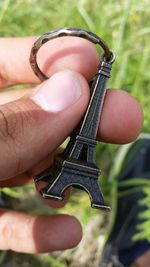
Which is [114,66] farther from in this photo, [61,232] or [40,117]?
[40,117]

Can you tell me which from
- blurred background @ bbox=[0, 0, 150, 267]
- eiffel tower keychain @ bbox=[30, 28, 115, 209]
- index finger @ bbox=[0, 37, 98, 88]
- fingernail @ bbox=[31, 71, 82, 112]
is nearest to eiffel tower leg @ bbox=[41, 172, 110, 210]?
eiffel tower keychain @ bbox=[30, 28, 115, 209]

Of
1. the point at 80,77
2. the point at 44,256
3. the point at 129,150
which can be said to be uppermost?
the point at 80,77

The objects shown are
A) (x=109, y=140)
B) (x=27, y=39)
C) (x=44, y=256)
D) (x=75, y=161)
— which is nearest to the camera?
(x=75, y=161)

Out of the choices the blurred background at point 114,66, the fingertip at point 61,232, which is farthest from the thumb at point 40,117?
the blurred background at point 114,66

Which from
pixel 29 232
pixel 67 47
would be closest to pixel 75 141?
pixel 67 47

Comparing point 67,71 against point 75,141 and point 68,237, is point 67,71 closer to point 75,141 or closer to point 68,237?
point 75,141

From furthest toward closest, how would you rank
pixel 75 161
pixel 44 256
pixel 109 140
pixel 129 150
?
pixel 129 150 < pixel 44 256 < pixel 109 140 < pixel 75 161
